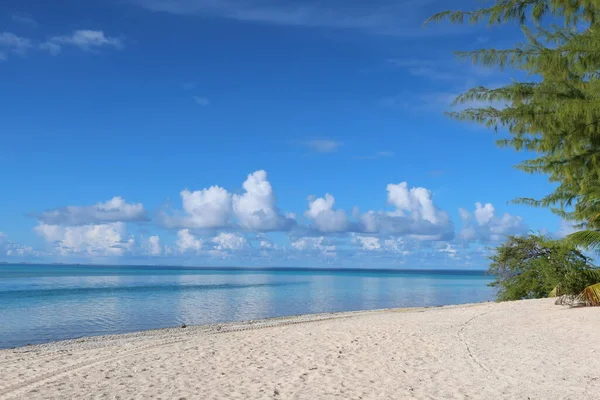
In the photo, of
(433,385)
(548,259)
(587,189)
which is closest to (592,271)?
(548,259)

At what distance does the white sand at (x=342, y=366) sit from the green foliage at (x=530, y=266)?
1012 centimetres

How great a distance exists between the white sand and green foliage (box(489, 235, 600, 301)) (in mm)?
10123

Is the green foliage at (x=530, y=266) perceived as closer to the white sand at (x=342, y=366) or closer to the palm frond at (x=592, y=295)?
the palm frond at (x=592, y=295)

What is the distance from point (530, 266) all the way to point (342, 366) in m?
20.4

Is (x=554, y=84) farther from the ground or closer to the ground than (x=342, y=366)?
farther from the ground

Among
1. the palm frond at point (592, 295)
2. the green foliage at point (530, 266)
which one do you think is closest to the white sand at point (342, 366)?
the palm frond at point (592, 295)

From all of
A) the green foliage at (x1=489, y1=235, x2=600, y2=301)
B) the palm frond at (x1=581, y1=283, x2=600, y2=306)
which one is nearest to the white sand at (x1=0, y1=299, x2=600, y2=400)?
the palm frond at (x1=581, y1=283, x2=600, y2=306)

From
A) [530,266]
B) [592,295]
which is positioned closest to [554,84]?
[592,295]

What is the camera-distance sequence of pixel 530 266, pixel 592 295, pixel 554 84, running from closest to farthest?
pixel 554 84, pixel 592 295, pixel 530 266

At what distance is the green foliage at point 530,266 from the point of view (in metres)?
25.6

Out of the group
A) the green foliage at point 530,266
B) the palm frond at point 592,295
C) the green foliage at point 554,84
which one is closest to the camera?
the green foliage at point 554,84

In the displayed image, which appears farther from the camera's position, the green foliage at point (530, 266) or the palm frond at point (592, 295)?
the green foliage at point (530, 266)

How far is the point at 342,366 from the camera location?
421 inches

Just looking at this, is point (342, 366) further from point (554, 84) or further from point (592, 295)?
point (592, 295)
